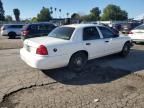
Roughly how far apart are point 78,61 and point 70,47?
29.0 inches

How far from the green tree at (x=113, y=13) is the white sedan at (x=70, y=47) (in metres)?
111

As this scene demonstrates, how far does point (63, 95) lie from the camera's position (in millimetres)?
5262

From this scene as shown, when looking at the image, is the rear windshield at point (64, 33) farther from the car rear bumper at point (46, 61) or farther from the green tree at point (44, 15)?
the green tree at point (44, 15)

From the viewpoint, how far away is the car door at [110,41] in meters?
8.23

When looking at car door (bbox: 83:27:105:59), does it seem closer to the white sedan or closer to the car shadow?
the white sedan

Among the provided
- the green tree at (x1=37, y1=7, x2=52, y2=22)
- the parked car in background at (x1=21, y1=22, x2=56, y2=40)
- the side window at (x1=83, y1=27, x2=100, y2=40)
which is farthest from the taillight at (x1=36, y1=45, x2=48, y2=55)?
the green tree at (x1=37, y1=7, x2=52, y2=22)

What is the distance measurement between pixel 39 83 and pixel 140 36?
30.3 ft

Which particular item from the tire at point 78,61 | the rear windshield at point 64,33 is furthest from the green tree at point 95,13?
the tire at point 78,61

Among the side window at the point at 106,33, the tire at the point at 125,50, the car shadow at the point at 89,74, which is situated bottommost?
the car shadow at the point at 89,74

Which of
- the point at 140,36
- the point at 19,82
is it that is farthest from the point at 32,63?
the point at 140,36

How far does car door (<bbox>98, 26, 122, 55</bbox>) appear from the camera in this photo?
27.0 feet

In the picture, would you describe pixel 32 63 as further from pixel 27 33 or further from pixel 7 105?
pixel 27 33

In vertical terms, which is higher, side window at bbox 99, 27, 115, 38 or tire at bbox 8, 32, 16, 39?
side window at bbox 99, 27, 115, 38

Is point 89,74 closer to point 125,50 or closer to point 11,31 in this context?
point 125,50
